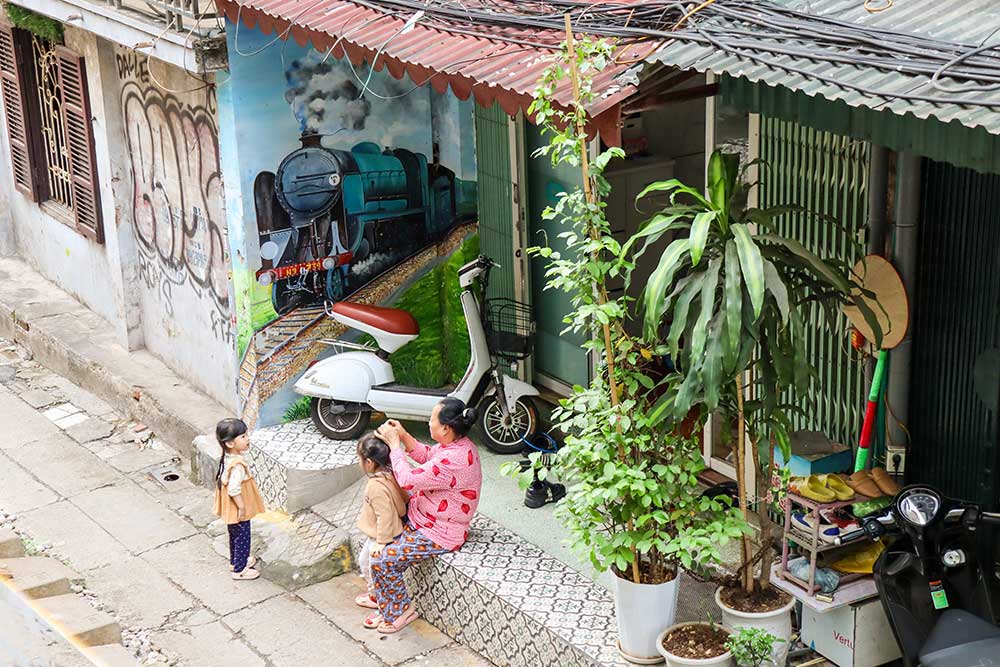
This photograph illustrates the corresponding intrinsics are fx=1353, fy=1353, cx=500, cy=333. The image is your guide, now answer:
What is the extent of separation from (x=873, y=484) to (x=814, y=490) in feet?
1.08

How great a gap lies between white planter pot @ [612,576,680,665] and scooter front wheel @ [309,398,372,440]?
339 centimetres

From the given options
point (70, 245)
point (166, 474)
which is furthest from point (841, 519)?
point (70, 245)

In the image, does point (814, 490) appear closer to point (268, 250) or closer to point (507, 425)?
point (507, 425)

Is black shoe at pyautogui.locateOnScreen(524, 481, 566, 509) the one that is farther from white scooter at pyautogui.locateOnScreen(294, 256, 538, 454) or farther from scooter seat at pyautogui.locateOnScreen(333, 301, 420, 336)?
scooter seat at pyautogui.locateOnScreen(333, 301, 420, 336)

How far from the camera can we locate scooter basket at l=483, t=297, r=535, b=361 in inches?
369

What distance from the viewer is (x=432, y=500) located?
802 cm

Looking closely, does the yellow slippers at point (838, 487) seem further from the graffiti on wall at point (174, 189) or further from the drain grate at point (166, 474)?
the drain grate at point (166, 474)

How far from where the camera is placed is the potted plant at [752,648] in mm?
6324

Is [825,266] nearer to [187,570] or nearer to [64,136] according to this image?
[187,570]

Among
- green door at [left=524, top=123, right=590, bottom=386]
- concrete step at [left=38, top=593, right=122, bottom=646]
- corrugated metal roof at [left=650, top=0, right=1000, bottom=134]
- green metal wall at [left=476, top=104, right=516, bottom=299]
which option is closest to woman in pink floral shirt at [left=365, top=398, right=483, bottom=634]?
concrete step at [left=38, top=593, right=122, bottom=646]

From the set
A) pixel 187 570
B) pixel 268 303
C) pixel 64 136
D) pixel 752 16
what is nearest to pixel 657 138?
pixel 268 303

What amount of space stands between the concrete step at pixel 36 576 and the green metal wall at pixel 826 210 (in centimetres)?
460

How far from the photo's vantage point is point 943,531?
626 cm

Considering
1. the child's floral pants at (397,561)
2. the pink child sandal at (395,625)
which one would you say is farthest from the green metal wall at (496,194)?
the pink child sandal at (395,625)
